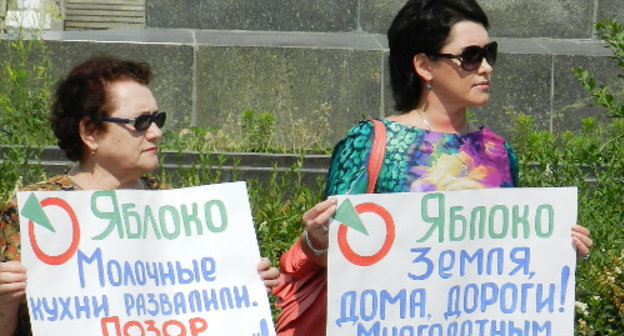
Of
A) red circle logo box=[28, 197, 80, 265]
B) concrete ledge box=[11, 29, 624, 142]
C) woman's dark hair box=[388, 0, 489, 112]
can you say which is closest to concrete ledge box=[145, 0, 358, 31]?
concrete ledge box=[11, 29, 624, 142]

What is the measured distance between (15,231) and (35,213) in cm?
10

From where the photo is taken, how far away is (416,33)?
181 inches

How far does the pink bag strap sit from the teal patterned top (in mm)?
13

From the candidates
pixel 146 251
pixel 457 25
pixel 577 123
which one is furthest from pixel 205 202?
pixel 577 123

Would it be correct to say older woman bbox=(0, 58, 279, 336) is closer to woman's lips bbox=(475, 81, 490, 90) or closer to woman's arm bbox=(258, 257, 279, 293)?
woman's arm bbox=(258, 257, 279, 293)

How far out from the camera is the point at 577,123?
32.0ft

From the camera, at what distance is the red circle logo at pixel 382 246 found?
14.1 feet

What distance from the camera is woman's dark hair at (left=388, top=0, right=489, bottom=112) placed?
4551 millimetres

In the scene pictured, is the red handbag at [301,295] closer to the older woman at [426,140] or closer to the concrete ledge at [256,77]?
the older woman at [426,140]

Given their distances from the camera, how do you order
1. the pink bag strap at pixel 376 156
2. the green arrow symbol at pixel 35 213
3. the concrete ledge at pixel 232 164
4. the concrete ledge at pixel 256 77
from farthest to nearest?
the concrete ledge at pixel 256 77
the concrete ledge at pixel 232 164
the pink bag strap at pixel 376 156
the green arrow symbol at pixel 35 213

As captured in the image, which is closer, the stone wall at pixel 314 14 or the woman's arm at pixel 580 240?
the woman's arm at pixel 580 240

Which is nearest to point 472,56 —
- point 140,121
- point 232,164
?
point 140,121

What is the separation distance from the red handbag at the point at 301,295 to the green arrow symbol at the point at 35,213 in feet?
2.40

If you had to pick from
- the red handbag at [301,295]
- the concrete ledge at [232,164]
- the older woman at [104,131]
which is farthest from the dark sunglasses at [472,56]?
the concrete ledge at [232,164]
